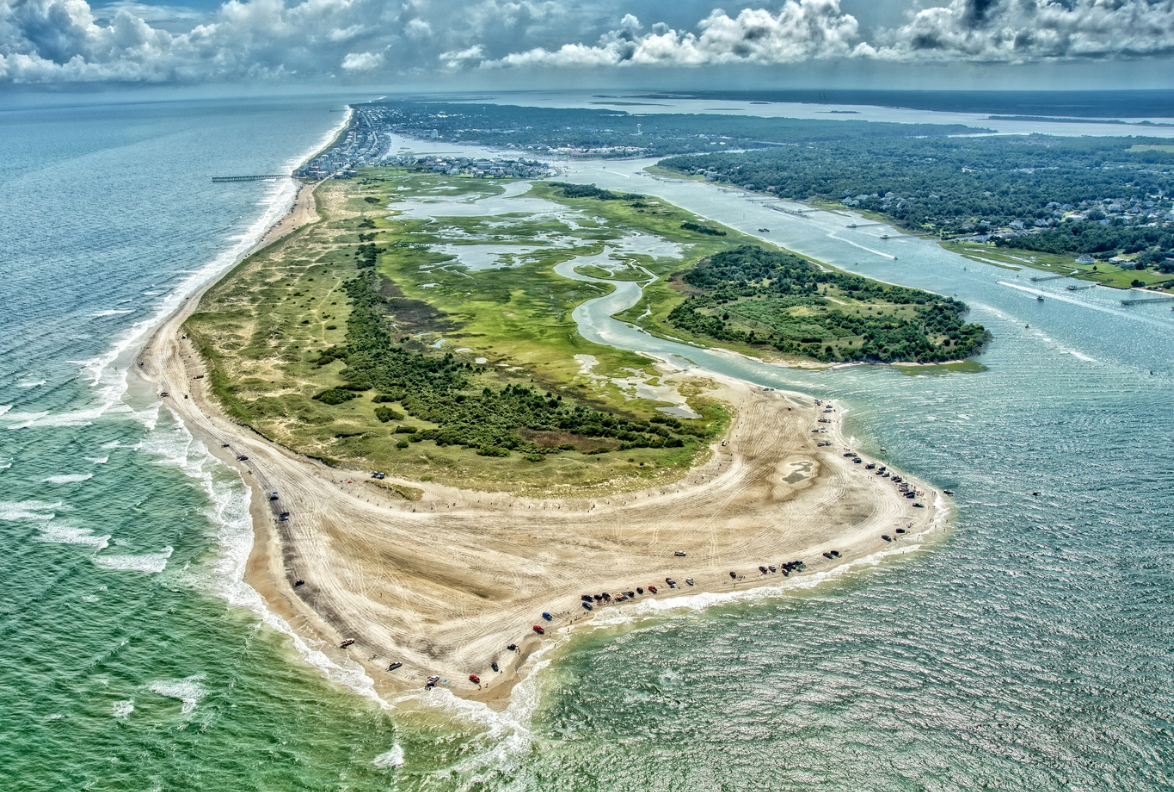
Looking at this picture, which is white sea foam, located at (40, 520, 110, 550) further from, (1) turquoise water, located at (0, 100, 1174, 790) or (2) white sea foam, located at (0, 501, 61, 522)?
(2) white sea foam, located at (0, 501, 61, 522)

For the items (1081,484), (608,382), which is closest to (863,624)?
(1081,484)

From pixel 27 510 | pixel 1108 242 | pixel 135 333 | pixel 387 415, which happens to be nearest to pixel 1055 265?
pixel 1108 242

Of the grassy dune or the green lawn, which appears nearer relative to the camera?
the grassy dune

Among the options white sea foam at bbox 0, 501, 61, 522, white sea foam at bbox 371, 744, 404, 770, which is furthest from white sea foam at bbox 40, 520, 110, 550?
white sea foam at bbox 371, 744, 404, 770

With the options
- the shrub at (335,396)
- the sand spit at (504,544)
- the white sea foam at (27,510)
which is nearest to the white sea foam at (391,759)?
the sand spit at (504,544)

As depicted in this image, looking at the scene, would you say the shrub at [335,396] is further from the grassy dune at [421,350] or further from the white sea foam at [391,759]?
the white sea foam at [391,759]

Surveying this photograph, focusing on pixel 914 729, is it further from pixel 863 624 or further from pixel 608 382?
pixel 608 382
